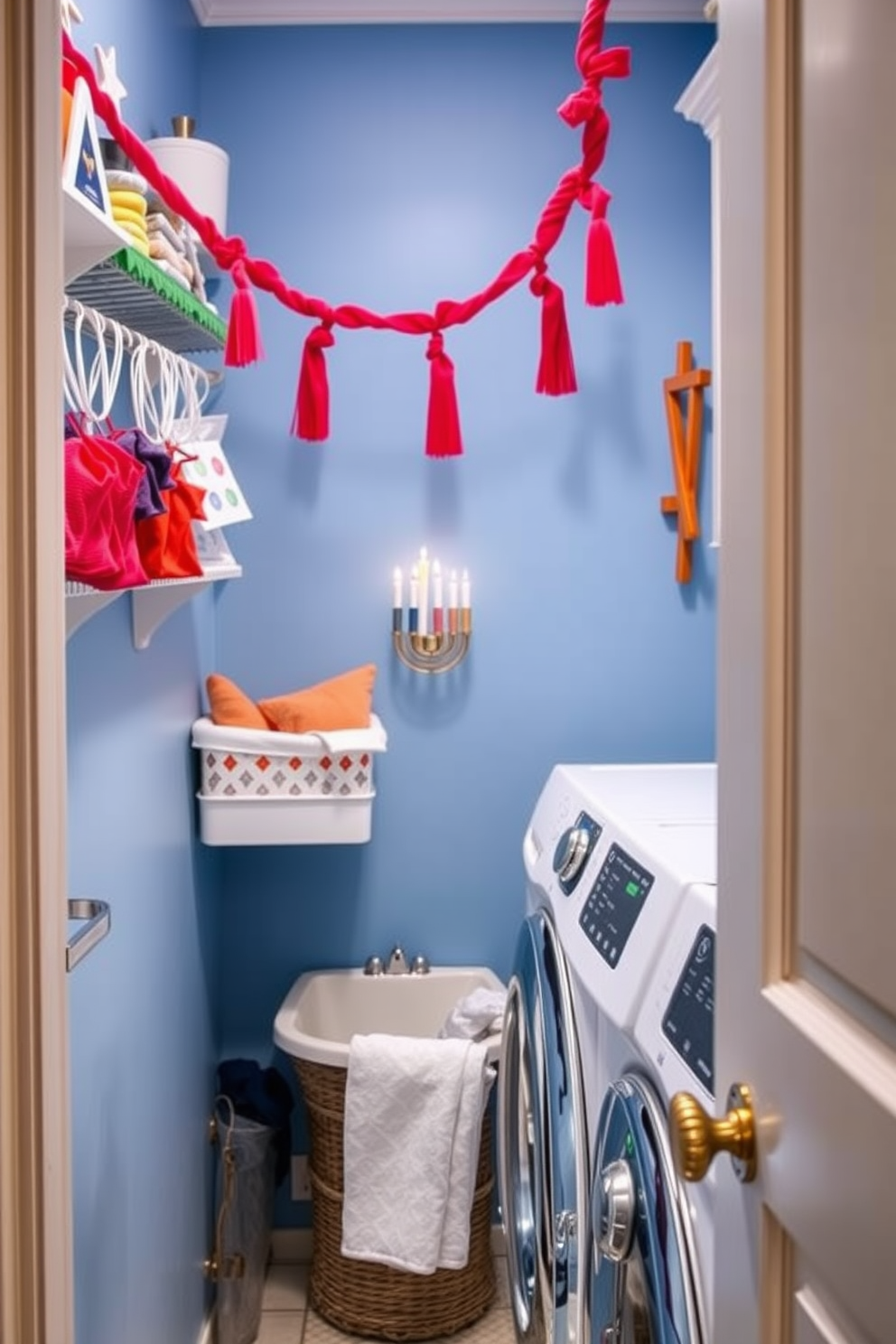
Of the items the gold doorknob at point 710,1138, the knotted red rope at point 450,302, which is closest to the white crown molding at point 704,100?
the knotted red rope at point 450,302

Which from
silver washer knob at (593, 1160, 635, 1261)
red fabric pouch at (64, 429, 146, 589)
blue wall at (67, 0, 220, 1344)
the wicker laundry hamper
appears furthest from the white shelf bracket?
silver washer knob at (593, 1160, 635, 1261)

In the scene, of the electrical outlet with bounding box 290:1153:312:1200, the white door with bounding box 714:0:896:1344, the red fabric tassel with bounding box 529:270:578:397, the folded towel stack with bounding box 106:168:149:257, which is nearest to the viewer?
the white door with bounding box 714:0:896:1344

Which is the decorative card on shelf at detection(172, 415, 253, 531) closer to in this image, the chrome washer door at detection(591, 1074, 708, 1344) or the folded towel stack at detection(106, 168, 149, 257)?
the folded towel stack at detection(106, 168, 149, 257)

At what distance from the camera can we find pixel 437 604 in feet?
8.05

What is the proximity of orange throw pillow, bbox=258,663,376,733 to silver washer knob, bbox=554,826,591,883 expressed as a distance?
69 cm

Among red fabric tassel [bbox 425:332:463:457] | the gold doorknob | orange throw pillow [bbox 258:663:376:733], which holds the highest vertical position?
red fabric tassel [bbox 425:332:463:457]

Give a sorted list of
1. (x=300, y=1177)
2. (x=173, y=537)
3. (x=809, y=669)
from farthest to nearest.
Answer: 1. (x=300, y=1177)
2. (x=173, y=537)
3. (x=809, y=669)

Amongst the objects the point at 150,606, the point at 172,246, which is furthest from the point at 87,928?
the point at 172,246

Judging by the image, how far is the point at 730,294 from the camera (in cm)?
82

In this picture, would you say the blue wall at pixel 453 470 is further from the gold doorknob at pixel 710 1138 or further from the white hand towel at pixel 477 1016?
the gold doorknob at pixel 710 1138

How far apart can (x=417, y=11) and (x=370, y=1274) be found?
245 cm

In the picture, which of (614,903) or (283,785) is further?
(283,785)

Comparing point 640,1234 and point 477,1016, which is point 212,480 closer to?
point 477,1016

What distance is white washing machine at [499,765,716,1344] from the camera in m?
1.02
